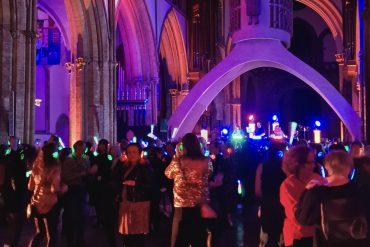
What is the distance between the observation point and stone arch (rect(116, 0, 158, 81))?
23734 millimetres

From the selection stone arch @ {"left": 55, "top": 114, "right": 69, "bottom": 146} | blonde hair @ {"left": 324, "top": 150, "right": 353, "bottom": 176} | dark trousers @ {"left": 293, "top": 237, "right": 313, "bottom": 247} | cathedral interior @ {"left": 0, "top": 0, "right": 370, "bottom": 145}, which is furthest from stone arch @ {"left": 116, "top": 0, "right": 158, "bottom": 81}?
blonde hair @ {"left": 324, "top": 150, "right": 353, "bottom": 176}

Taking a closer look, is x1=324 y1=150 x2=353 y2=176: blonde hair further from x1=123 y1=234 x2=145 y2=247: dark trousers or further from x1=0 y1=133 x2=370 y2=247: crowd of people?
x1=123 y1=234 x2=145 y2=247: dark trousers

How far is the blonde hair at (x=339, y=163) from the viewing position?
348 cm

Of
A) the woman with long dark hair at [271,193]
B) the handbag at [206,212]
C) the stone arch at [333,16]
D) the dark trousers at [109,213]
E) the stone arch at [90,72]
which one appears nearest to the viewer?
the handbag at [206,212]

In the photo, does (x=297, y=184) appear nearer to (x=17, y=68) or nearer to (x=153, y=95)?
(x=17, y=68)

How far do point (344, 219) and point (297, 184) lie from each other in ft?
2.71

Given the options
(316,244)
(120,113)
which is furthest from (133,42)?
(316,244)

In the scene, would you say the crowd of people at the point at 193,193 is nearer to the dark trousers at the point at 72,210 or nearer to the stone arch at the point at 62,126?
the dark trousers at the point at 72,210

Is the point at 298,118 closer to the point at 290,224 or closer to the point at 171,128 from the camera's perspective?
the point at 171,128

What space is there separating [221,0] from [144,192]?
2535cm

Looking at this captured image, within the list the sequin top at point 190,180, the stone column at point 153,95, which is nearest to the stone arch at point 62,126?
Answer: the stone column at point 153,95

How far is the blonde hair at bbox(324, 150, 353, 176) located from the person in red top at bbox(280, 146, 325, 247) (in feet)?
1.77

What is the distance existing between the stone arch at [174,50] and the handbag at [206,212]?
76.2 feet

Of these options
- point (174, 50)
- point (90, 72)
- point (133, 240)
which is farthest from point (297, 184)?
point (174, 50)
